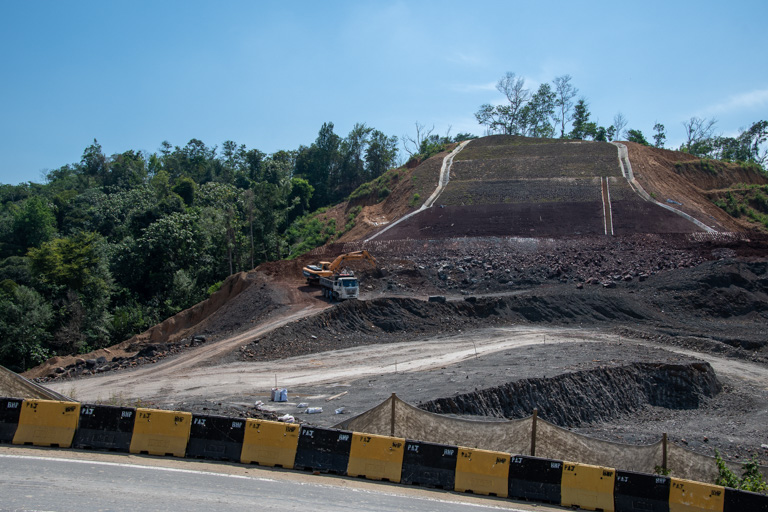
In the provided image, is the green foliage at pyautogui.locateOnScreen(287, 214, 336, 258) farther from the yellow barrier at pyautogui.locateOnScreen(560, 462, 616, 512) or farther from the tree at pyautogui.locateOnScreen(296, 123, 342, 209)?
the yellow barrier at pyautogui.locateOnScreen(560, 462, 616, 512)

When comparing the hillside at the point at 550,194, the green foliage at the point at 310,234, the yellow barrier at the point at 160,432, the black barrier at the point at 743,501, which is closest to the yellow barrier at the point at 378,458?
the yellow barrier at the point at 160,432

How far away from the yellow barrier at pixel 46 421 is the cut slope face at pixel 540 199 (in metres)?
44.2

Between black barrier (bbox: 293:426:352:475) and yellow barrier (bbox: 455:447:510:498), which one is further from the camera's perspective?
black barrier (bbox: 293:426:352:475)

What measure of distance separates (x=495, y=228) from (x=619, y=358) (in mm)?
32924

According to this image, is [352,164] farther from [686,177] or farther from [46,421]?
[46,421]

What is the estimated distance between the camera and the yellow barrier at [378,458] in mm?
10367

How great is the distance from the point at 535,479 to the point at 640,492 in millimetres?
1713

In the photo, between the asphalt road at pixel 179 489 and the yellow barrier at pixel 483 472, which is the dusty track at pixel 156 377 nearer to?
the asphalt road at pixel 179 489

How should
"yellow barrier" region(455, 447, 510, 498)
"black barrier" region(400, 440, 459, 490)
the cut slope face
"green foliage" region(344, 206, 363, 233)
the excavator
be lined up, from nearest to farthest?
"yellow barrier" region(455, 447, 510, 498), "black barrier" region(400, 440, 459, 490), the excavator, the cut slope face, "green foliage" region(344, 206, 363, 233)

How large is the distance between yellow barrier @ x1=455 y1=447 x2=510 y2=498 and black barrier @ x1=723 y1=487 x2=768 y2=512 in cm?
348

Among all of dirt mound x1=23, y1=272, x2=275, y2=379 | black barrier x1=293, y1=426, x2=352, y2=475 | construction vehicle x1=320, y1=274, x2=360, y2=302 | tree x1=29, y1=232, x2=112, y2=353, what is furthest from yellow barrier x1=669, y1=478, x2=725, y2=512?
tree x1=29, y1=232, x2=112, y2=353

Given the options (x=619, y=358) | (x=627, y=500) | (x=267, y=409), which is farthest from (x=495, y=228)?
(x=627, y=500)

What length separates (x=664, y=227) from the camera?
5159 cm

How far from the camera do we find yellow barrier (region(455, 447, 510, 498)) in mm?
10102
